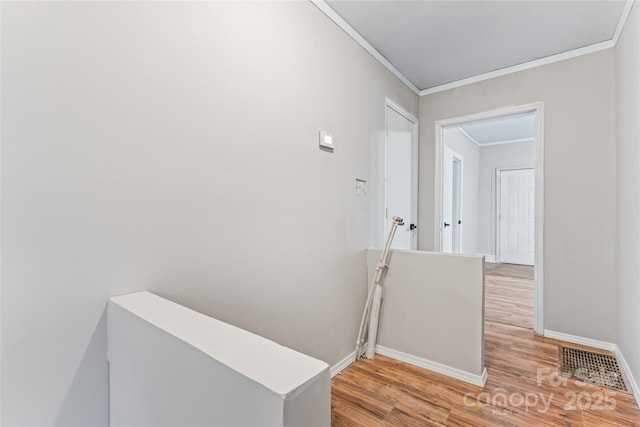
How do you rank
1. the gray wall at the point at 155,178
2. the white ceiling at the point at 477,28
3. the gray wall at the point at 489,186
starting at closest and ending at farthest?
1. the gray wall at the point at 155,178
2. the white ceiling at the point at 477,28
3. the gray wall at the point at 489,186

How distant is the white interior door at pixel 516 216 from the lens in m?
5.92

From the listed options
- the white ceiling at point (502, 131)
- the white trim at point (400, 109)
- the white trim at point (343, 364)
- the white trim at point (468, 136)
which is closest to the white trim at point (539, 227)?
the white trim at point (400, 109)

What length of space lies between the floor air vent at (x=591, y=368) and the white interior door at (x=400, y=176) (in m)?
1.46

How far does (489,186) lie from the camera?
6.33 meters

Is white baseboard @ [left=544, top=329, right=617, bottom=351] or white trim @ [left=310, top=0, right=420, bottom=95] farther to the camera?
white baseboard @ [left=544, top=329, right=617, bottom=351]

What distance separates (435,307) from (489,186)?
5.20 meters

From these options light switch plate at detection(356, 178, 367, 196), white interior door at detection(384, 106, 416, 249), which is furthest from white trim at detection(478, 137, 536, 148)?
light switch plate at detection(356, 178, 367, 196)

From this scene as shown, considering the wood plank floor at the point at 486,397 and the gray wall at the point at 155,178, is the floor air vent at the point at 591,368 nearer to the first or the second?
the wood plank floor at the point at 486,397

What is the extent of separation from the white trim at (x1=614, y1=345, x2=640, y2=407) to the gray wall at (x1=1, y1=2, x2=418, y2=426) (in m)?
1.74

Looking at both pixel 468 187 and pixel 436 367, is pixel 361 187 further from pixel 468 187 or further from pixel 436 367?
pixel 468 187

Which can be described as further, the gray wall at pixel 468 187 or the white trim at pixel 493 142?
the white trim at pixel 493 142

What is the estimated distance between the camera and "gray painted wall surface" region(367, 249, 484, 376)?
1929 mm

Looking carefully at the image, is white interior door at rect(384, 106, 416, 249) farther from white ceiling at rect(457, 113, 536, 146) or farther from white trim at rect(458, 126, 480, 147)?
white trim at rect(458, 126, 480, 147)

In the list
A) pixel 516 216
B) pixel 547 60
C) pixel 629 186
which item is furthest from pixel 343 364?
pixel 516 216
